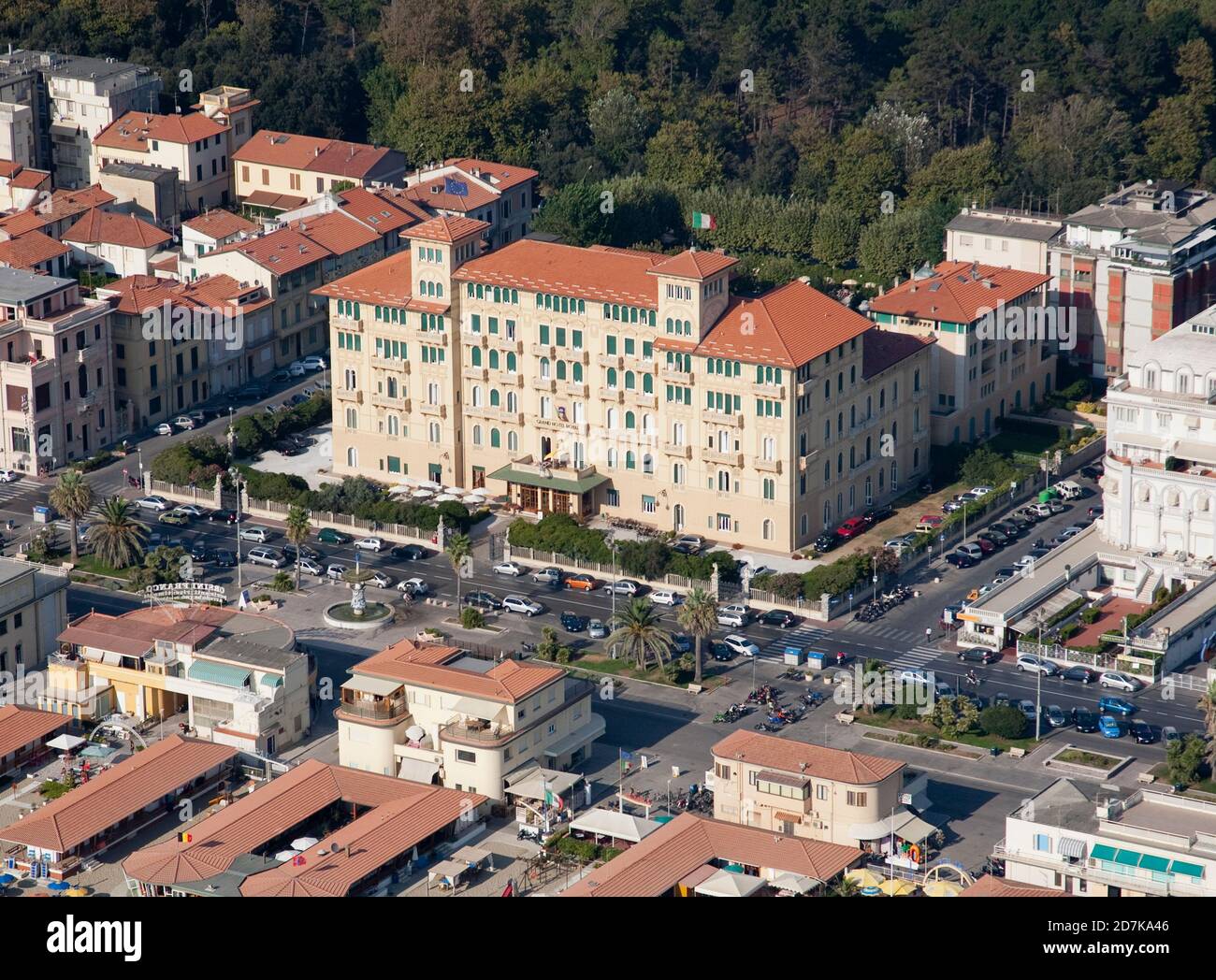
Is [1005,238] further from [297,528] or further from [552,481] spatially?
[297,528]

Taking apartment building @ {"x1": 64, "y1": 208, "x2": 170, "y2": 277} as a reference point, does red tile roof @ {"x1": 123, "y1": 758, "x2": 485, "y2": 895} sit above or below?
below

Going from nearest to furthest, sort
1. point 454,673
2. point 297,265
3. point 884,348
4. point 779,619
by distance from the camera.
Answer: point 454,673
point 779,619
point 884,348
point 297,265

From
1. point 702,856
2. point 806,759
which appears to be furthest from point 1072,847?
point 702,856

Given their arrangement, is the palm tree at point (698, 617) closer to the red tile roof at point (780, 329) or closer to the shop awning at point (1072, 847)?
the red tile roof at point (780, 329)

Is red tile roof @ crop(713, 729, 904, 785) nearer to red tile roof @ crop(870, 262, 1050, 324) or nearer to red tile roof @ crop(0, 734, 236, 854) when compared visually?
red tile roof @ crop(0, 734, 236, 854)

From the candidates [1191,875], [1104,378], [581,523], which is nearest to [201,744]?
[581,523]

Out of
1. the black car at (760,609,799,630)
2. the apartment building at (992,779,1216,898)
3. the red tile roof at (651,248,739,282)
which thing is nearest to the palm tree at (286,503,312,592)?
the red tile roof at (651,248,739,282)

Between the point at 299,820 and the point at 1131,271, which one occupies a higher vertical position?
the point at 1131,271
